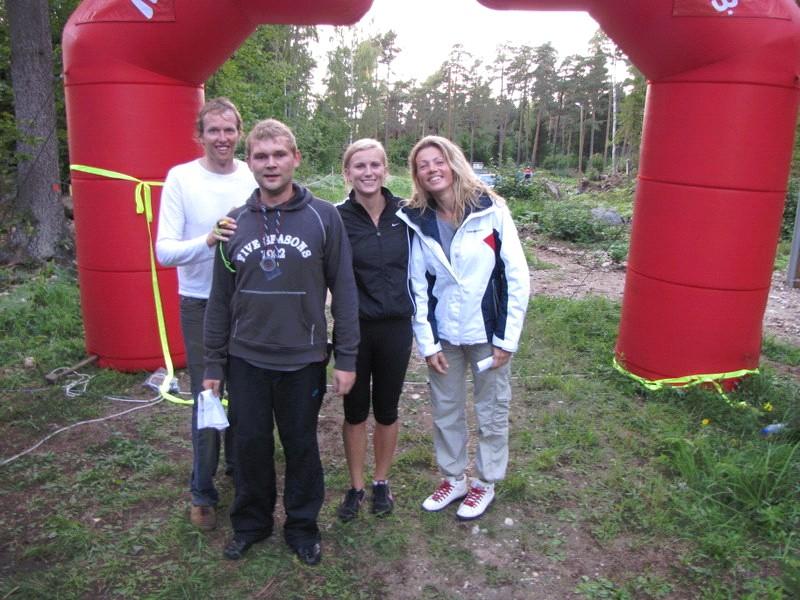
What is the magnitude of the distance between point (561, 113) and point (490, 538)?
182 ft

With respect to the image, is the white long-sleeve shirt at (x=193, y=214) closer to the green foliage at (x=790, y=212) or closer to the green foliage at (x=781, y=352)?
the green foliage at (x=781, y=352)

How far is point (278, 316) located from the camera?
7.96 ft

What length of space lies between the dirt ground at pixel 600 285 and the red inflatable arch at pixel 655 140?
8.25 feet

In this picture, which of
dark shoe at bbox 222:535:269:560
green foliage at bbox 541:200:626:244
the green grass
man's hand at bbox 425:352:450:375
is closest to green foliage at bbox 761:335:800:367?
the green grass

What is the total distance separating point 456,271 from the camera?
2832 millimetres

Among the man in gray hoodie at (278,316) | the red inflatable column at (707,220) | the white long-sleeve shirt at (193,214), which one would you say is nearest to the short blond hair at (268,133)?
the man in gray hoodie at (278,316)

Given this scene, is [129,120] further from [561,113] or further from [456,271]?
[561,113]

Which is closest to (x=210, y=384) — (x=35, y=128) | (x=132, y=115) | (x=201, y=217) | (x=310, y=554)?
(x=201, y=217)

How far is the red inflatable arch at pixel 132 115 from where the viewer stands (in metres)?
4.22

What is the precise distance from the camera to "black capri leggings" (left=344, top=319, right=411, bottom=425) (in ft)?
9.04

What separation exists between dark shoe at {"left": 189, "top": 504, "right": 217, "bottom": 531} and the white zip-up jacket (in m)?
→ 1.28

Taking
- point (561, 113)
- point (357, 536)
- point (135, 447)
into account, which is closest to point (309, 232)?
point (357, 536)

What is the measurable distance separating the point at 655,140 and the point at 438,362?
2604 mm

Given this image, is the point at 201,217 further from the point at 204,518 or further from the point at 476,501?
the point at 476,501
